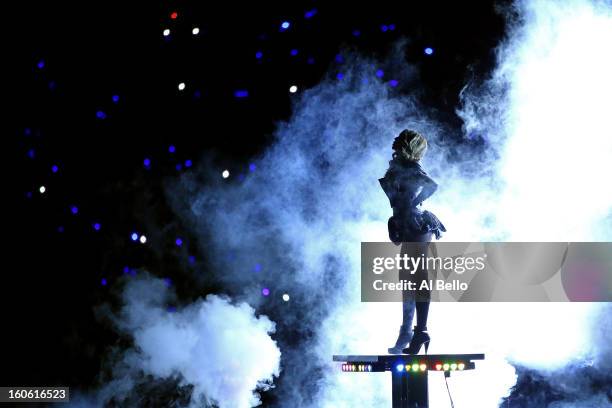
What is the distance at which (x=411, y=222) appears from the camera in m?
7.68

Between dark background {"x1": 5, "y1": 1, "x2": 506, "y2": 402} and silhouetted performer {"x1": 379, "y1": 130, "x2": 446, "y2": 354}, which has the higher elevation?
dark background {"x1": 5, "y1": 1, "x2": 506, "y2": 402}

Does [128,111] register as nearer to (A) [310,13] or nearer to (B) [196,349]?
(A) [310,13]

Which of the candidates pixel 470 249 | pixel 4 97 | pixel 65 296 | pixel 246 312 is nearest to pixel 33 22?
pixel 4 97

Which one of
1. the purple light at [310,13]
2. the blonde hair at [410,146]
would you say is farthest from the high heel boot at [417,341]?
the purple light at [310,13]

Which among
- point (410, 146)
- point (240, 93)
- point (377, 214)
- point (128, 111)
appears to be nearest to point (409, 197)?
point (410, 146)

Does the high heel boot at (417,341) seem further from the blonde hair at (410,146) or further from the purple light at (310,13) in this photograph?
the purple light at (310,13)

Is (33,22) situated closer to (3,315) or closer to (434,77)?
(3,315)

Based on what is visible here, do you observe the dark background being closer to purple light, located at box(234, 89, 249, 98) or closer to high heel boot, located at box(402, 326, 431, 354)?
purple light, located at box(234, 89, 249, 98)

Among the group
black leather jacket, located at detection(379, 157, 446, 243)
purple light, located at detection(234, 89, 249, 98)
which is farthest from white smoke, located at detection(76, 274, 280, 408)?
black leather jacket, located at detection(379, 157, 446, 243)

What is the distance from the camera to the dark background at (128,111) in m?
9.88

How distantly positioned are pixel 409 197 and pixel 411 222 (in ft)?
0.78

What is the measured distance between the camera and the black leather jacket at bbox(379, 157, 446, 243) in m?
7.67

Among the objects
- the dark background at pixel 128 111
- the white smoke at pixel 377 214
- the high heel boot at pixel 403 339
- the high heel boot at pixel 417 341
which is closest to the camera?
the high heel boot at pixel 417 341

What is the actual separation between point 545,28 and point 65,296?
6.70 meters
